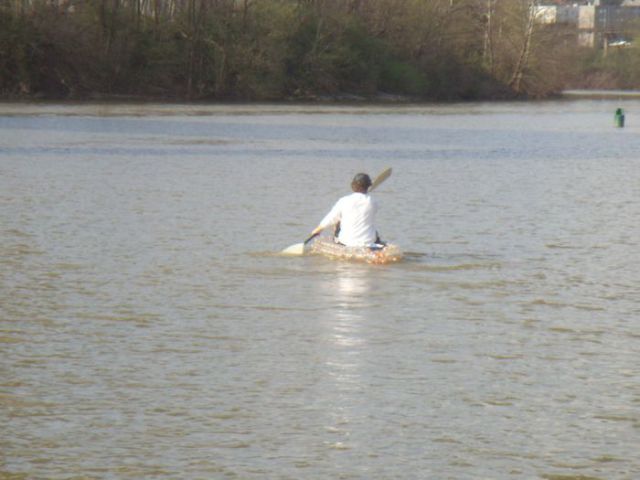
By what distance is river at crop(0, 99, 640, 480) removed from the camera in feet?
28.8

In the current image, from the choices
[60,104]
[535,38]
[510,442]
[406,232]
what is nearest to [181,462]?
[510,442]

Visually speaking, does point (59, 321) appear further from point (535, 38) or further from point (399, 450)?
point (535, 38)

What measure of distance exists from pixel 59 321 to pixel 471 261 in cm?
566

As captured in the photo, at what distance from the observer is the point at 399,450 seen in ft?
28.8

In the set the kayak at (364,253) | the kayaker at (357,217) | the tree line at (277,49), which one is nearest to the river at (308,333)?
the kayak at (364,253)

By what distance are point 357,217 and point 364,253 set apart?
395 mm

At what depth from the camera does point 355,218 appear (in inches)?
653

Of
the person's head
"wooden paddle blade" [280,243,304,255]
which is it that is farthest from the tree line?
the person's head

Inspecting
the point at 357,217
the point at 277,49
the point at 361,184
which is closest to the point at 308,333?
the point at 357,217

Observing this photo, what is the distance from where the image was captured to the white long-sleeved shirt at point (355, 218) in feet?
54.0

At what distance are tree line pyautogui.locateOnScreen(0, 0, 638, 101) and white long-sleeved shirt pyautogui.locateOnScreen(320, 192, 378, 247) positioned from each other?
192 feet

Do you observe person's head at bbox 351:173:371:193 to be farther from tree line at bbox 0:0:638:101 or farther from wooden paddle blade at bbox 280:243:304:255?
tree line at bbox 0:0:638:101

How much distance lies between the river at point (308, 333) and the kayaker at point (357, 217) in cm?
42

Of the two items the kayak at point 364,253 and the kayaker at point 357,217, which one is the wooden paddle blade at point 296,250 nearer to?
the kayak at point 364,253
